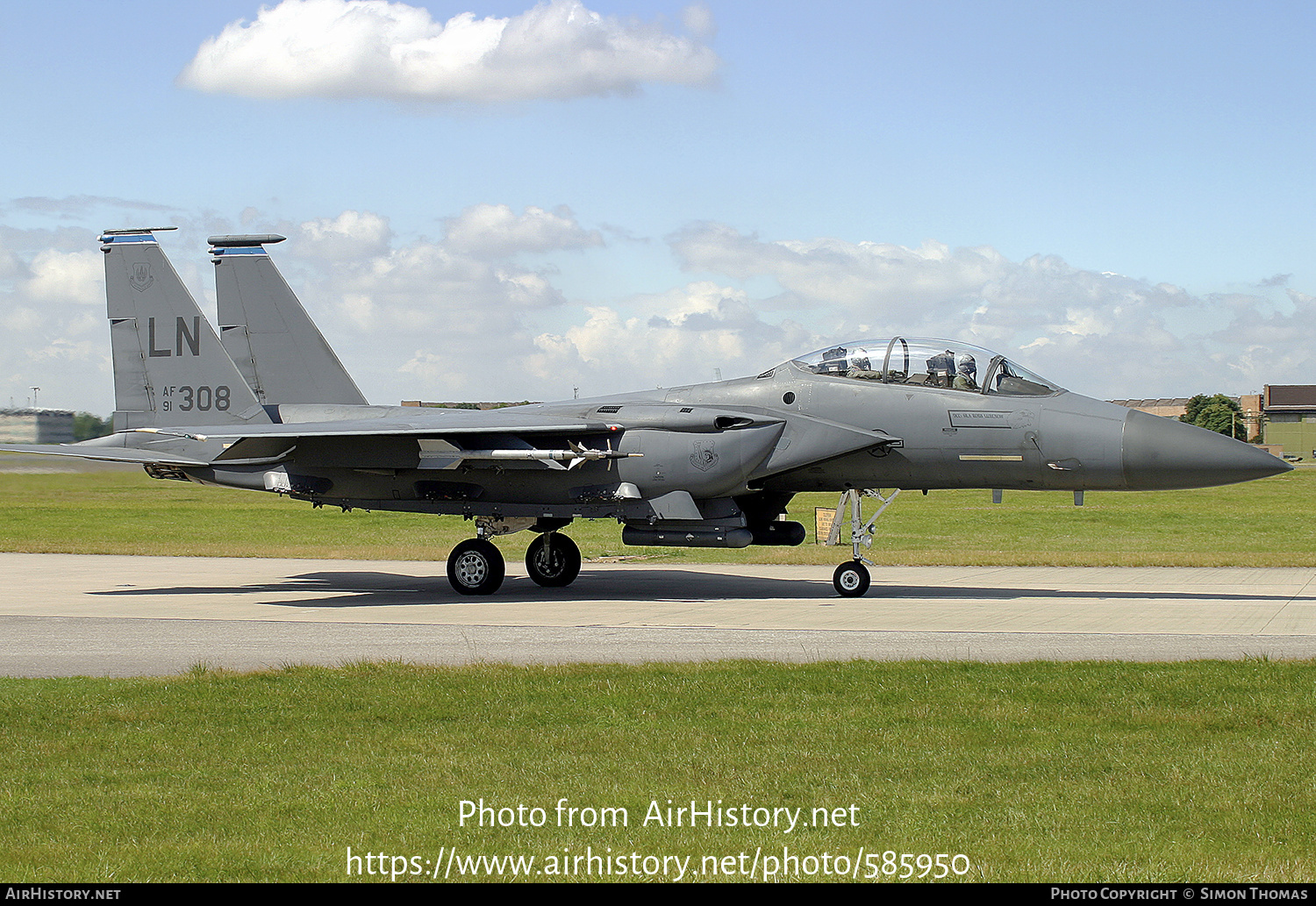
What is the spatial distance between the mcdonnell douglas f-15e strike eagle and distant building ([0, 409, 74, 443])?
1256cm

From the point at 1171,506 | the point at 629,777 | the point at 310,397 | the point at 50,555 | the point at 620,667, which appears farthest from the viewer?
the point at 1171,506

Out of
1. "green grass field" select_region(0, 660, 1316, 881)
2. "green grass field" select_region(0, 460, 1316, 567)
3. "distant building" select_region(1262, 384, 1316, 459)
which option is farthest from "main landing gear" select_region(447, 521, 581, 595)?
"distant building" select_region(1262, 384, 1316, 459)

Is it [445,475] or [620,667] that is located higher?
[445,475]

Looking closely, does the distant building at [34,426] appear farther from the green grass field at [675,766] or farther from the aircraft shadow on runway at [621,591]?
the green grass field at [675,766]

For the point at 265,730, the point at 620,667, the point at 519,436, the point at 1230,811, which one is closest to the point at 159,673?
the point at 265,730

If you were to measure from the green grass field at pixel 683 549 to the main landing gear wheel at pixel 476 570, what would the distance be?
6791 millimetres

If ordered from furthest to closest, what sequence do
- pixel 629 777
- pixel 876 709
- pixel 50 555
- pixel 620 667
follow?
pixel 50 555 < pixel 620 667 < pixel 876 709 < pixel 629 777

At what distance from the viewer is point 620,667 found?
9930 mm

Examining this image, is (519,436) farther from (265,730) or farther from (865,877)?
(865,877)

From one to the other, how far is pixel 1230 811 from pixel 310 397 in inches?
617

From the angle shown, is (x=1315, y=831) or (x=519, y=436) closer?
(x=1315, y=831)

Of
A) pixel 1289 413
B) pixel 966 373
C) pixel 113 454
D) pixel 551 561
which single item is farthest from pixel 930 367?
pixel 1289 413

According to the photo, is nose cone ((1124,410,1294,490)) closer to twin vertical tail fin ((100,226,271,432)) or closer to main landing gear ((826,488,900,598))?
main landing gear ((826,488,900,598))

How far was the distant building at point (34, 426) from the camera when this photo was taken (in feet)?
95.3
